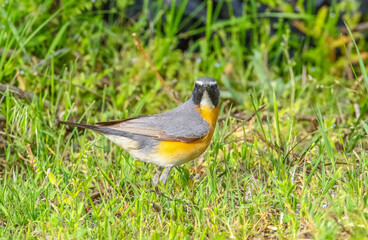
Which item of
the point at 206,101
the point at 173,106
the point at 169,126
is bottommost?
the point at 173,106

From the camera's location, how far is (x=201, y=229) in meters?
3.58

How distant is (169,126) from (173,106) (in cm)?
195

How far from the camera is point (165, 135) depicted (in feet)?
13.6

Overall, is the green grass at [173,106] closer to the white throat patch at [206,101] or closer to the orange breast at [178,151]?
the orange breast at [178,151]

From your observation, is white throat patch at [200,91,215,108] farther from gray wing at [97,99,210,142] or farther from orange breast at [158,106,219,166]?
orange breast at [158,106,219,166]

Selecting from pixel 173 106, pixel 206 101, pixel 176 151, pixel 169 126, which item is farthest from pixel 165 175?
pixel 173 106

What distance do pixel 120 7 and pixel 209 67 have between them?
152 centimetres

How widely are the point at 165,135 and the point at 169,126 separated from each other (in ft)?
0.31

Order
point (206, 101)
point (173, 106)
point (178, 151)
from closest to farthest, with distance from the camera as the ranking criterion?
point (178, 151) → point (206, 101) → point (173, 106)

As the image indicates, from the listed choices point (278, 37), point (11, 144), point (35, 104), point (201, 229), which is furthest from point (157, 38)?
point (201, 229)

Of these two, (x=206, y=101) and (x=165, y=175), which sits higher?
(x=206, y=101)

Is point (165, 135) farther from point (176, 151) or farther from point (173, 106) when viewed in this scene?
point (173, 106)

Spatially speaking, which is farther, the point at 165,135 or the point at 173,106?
the point at 173,106

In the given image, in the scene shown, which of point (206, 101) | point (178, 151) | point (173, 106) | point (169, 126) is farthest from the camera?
point (173, 106)
